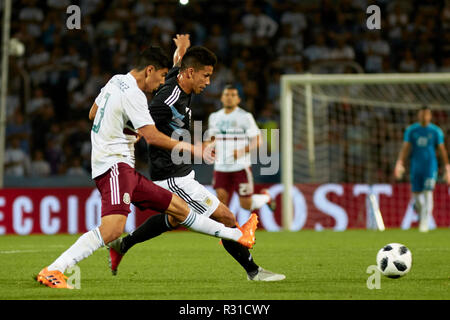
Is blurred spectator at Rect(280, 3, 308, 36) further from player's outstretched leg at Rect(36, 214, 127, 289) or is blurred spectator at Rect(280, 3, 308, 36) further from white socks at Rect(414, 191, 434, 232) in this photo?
player's outstretched leg at Rect(36, 214, 127, 289)

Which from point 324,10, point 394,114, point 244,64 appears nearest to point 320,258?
point 394,114

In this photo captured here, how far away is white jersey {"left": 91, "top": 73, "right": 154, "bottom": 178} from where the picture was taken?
6285 millimetres

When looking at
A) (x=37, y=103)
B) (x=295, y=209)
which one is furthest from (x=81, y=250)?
(x=37, y=103)

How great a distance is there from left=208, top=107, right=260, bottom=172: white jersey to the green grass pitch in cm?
112

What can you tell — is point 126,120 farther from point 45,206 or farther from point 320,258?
point 45,206

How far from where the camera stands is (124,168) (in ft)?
20.8

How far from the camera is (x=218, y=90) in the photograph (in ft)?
56.6

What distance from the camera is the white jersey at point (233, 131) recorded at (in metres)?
12.1

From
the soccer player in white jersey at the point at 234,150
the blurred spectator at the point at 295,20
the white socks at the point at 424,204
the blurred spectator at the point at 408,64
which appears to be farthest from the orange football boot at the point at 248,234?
the blurred spectator at the point at 295,20

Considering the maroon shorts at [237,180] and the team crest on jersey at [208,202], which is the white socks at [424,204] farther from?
the team crest on jersey at [208,202]

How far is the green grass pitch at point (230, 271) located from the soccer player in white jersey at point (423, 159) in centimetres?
174

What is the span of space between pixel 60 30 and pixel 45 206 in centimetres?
543

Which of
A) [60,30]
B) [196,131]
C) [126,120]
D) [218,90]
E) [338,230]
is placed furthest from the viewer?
[60,30]

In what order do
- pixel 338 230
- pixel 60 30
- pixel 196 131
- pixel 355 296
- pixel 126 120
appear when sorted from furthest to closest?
1. pixel 60 30
2. pixel 196 131
3. pixel 338 230
4. pixel 126 120
5. pixel 355 296
